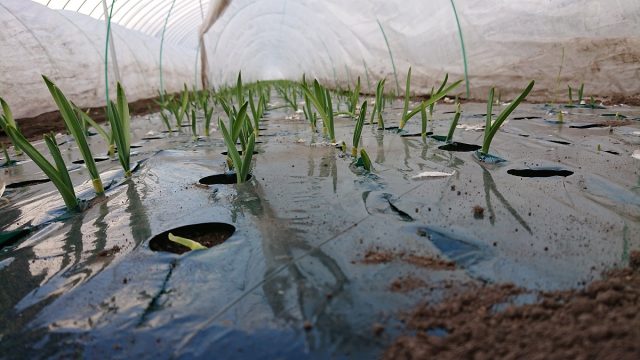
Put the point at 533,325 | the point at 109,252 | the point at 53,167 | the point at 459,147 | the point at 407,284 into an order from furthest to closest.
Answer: the point at 459,147
the point at 53,167
the point at 109,252
the point at 407,284
the point at 533,325

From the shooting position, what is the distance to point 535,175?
1455 mm

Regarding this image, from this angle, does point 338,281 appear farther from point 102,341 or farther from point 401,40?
point 401,40

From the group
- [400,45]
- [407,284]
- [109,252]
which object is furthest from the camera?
[400,45]

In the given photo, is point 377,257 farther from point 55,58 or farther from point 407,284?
point 55,58

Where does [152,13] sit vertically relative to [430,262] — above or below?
above

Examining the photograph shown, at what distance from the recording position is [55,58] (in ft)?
18.3

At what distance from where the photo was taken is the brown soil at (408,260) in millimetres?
812

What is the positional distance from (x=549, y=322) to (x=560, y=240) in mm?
360

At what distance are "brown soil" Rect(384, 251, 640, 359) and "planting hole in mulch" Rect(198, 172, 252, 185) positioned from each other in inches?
43.9

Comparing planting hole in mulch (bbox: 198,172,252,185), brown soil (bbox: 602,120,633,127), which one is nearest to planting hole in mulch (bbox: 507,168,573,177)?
planting hole in mulch (bbox: 198,172,252,185)

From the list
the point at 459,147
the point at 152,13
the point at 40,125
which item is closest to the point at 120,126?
the point at 459,147

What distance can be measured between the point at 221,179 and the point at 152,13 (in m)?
12.8

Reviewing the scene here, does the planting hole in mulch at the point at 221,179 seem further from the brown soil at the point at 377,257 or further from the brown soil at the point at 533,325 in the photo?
the brown soil at the point at 533,325

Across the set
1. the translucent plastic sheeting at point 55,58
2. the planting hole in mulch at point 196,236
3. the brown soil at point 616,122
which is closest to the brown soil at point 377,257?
the planting hole in mulch at point 196,236
